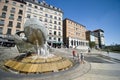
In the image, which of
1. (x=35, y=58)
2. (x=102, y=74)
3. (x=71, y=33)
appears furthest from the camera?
(x=71, y=33)

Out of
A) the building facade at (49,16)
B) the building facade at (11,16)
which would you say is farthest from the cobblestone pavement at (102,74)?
the building facade at (49,16)

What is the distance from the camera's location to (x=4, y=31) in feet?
107

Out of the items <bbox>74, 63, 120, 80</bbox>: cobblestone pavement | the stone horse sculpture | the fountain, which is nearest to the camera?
<bbox>74, 63, 120, 80</bbox>: cobblestone pavement

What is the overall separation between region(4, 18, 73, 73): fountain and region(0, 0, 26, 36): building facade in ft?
81.0

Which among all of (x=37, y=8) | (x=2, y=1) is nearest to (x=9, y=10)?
(x=2, y=1)

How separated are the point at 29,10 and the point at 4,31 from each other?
47.1 ft

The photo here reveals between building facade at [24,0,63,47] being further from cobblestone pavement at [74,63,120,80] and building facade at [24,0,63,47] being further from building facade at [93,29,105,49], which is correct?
building facade at [93,29,105,49]

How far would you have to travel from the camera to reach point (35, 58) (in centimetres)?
1102

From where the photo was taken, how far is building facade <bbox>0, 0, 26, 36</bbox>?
3347cm

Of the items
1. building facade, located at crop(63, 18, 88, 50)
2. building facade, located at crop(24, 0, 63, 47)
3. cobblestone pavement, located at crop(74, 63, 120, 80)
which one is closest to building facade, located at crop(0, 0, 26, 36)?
building facade, located at crop(24, 0, 63, 47)

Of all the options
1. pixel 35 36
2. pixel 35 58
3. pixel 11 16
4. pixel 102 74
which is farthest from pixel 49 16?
pixel 102 74

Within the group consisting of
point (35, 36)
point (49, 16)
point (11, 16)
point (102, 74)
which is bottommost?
point (102, 74)

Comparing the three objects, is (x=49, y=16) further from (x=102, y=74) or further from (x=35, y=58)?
(x=102, y=74)

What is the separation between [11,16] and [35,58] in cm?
3173
